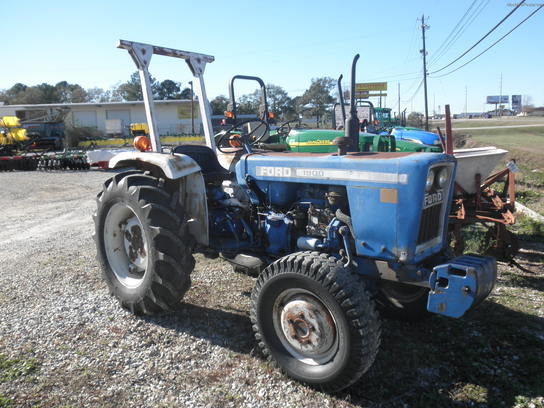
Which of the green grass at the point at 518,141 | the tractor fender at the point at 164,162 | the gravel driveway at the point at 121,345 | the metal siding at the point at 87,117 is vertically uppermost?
the metal siding at the point at 87,117

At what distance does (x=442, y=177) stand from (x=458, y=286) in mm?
758

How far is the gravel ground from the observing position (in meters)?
2.88

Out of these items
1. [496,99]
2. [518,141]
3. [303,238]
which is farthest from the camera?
[496,99]

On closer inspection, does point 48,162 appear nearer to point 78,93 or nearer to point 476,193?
point 476,193

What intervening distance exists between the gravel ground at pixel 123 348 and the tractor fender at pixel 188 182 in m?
0.78

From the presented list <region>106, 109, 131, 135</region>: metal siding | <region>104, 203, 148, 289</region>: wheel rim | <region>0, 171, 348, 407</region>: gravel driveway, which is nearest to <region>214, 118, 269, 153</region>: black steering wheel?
<region>104, 203, 148, 289</region>: wheel rim

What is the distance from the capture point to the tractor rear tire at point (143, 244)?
3.65 meters

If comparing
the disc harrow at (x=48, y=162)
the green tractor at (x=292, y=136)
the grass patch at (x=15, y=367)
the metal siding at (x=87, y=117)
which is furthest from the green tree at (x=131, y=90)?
the grass patch at (x=15, y=367)

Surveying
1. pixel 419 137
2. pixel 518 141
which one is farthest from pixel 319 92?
pixel 419 137

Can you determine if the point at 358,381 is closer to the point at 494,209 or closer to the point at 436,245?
the point at 436,245

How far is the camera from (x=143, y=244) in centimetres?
417

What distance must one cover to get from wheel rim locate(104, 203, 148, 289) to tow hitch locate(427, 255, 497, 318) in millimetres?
2546

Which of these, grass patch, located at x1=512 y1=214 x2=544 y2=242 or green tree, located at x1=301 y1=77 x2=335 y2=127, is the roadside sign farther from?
grass patch, located at x1=512 y1=214 x2=544 y2=242

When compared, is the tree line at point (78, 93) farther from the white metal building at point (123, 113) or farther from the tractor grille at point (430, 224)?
the tractor grille at point (430, 224)
